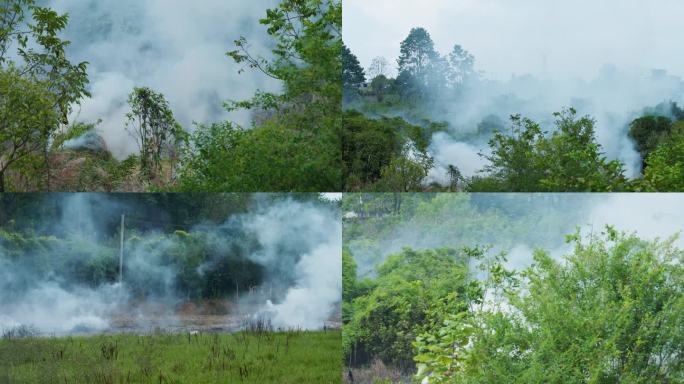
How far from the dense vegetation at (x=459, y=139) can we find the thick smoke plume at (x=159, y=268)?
54 centimetres

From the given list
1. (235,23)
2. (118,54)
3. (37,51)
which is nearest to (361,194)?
(235,23)

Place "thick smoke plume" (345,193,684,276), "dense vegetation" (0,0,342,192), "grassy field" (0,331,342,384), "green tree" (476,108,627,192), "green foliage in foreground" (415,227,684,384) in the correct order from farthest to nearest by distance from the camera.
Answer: "dense vegetation" (0,0,342,192), "green tree" (476,108,627,192), "grassy field" (0,331,342,384), "thick smoke plume" (345,193,684,276), "green foliage in foreground" (415,227,684,384)

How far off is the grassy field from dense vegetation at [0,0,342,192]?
3.56 feet

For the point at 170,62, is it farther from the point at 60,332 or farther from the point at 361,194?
the point at 60,332

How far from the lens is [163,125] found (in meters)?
5.51

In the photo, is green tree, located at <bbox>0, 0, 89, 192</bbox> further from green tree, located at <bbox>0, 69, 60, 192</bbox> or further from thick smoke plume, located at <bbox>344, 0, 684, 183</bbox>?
thick smoke plume, located at <bbox>344, 0, 684, 183</bbox>

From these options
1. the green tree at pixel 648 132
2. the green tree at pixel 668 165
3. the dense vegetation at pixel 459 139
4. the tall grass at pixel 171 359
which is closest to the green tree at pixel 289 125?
the dense vegetation at pixel 459 139

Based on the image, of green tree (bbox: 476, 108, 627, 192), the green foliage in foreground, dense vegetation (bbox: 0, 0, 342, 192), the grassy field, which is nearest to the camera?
the green foliage in foreground

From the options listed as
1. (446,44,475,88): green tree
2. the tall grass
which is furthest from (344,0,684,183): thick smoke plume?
the tall grass

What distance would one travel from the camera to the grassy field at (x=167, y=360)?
17.1 feet

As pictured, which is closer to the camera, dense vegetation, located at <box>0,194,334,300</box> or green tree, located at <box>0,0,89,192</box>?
dense vegetation, located at <box>0,194,334,300</box>

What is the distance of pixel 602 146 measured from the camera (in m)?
5.36

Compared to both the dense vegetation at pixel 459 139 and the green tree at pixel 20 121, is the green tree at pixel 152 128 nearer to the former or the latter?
the green tree at pixel 20 121

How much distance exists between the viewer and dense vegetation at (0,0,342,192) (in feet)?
17.9
